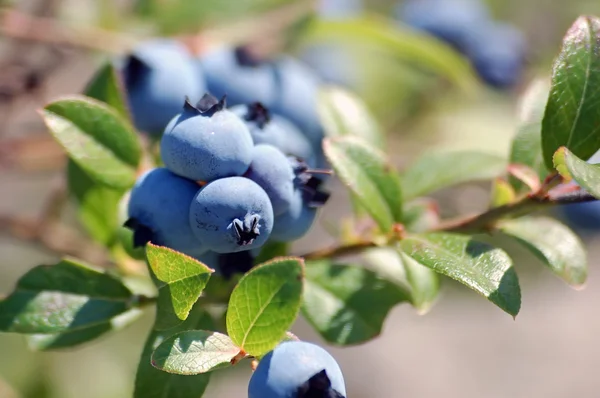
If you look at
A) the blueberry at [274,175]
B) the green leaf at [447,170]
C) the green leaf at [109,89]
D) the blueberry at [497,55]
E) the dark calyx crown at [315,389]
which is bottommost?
the blueberry at [497,55]

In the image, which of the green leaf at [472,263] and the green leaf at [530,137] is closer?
the green leaf at [472,263]

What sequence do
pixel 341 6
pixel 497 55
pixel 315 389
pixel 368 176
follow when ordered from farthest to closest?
pixel 341 6 → pixel 497 55 → pixel 368 176 → pixel 315 389

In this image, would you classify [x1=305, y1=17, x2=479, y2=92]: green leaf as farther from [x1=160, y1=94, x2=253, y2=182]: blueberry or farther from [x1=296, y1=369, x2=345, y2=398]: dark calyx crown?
[x1=296, y1=369, x2=345, y2=398]: dark calyx crown

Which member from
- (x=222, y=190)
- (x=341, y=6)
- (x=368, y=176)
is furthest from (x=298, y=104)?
(x=341, y=6)

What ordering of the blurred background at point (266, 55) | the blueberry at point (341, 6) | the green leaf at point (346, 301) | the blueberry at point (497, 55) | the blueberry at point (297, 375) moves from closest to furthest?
the blueberry at point (297, 375) < the green leaf at point (346, 301) < the blurred background at point (266, 55) < the blueberry at point (497, 55) < the blueberry at point (341, 6)

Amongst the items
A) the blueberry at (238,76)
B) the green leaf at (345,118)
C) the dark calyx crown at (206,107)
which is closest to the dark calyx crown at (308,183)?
the dark calyx crown at (206,107)

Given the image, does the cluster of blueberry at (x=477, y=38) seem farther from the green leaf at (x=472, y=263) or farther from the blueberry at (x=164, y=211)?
the blueberry at (x=164, y=211)

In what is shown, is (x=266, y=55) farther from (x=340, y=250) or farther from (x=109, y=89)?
(x=340, y=250)

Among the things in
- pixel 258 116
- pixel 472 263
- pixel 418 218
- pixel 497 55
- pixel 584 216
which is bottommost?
pixel 584 216
